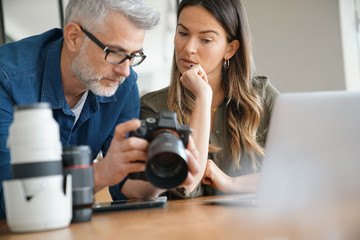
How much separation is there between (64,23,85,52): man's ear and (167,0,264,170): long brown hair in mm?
460

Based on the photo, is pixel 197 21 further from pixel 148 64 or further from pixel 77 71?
pixel 148 64

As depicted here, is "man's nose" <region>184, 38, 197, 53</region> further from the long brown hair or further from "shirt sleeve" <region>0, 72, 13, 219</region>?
"shirt sleeve" <region>0, 72, 13, 219</region>

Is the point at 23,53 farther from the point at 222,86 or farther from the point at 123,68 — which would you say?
the point at 222,86

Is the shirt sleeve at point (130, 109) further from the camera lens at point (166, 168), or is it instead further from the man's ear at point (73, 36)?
the camera lens at point (166, 168)

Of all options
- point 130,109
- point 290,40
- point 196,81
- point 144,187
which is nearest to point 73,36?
point 130,109

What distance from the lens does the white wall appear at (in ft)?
10.7

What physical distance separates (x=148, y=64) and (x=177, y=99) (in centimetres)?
197

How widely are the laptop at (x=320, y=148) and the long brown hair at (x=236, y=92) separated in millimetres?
922

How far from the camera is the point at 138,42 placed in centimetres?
141

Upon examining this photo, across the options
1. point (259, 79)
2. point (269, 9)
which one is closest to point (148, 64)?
point (269, 9)

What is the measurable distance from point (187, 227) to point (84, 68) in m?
0.82

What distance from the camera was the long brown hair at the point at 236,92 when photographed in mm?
1741

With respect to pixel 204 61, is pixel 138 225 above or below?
below

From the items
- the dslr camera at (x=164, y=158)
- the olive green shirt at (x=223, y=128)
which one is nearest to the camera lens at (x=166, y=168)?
the dslr camera at (x=164, y=158)
